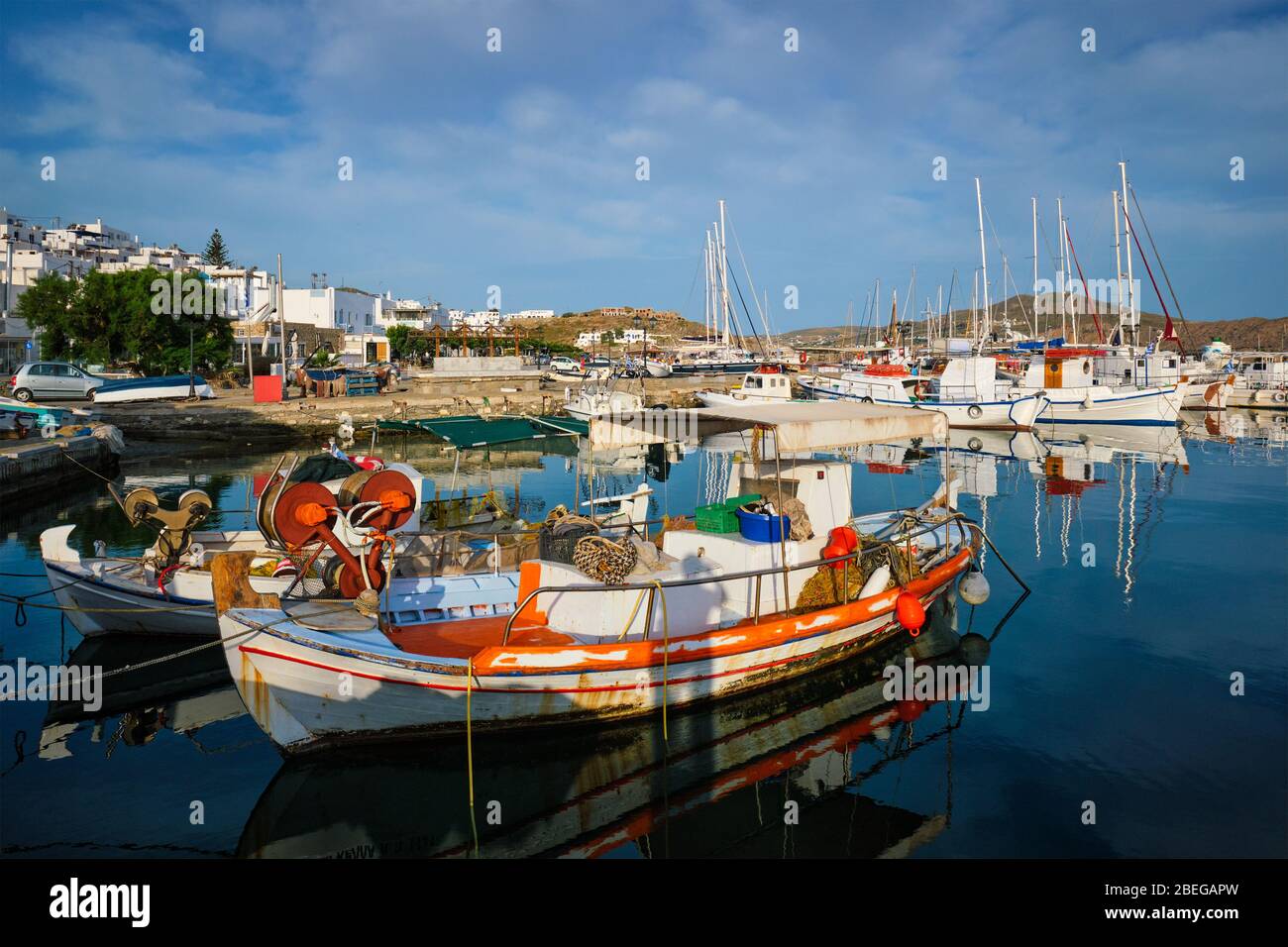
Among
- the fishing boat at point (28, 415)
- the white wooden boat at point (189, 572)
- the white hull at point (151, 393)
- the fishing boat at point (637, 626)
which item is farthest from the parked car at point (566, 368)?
the fishing boat at point (637, 626)

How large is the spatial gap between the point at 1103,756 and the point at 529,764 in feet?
21.1

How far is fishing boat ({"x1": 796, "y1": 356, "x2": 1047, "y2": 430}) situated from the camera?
42.0m

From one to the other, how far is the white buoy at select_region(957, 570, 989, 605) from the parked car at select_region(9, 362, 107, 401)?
37.2 metres

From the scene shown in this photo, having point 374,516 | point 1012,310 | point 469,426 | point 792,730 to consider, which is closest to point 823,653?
point 792,730

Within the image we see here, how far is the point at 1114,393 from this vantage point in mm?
41250

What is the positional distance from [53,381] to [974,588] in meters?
40.1

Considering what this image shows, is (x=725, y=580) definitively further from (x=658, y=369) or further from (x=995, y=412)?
(x=658, y=369)

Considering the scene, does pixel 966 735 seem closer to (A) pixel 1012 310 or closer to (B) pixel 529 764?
(B) pixel 529 764

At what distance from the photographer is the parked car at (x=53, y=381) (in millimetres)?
34344

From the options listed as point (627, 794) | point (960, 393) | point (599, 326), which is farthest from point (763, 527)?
point (599, 326)

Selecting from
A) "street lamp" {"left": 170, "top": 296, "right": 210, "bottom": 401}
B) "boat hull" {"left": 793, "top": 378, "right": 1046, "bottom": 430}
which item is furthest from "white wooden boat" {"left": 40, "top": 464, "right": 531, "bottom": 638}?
"boat hull" {"left": 793, "top": 378, "right": 1046, "bottom": 430}

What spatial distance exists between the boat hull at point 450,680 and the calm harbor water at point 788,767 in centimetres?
35

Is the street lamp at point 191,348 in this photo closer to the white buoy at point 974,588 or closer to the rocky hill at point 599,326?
the white buoy at point 974,588

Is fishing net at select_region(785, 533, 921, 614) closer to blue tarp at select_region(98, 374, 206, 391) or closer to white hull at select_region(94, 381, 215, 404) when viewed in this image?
white hull at select_region(94, 381, 215, 404)
